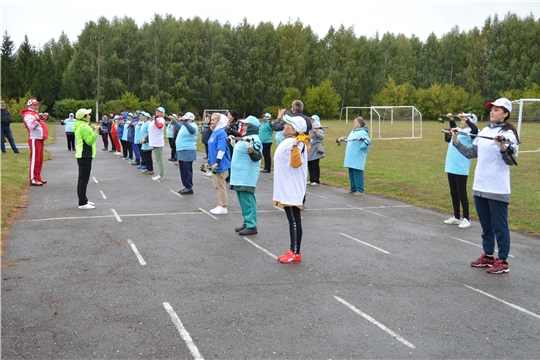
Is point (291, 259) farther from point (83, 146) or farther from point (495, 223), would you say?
point (83, 146)

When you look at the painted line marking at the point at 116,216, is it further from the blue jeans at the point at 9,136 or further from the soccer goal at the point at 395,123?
the soccer goal at the point at 395,123

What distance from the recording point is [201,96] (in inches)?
2911

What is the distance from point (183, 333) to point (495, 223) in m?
4.41

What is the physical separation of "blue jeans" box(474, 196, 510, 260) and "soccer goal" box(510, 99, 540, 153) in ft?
69.5

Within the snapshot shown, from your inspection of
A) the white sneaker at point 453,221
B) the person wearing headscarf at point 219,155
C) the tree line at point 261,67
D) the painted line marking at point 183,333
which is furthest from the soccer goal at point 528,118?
the tree line at point 261,67

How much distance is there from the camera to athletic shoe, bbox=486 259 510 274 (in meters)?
7.08

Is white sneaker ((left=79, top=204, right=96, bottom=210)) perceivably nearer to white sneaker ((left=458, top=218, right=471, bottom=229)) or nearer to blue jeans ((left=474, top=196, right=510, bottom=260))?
white sneaker ((left=458, top=218, right=471, bottom=229))

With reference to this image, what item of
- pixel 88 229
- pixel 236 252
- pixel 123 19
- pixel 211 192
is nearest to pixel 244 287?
pixel 236 252

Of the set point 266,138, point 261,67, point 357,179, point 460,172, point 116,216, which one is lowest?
point 116,216

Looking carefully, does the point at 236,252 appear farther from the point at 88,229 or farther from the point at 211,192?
the point at 211,192

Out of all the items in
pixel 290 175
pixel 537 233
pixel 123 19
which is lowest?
pixel 537 233

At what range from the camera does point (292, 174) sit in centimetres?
734

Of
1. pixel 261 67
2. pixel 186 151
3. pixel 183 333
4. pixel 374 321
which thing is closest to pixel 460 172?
pixel 374 321

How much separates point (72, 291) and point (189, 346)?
6.72 feet
